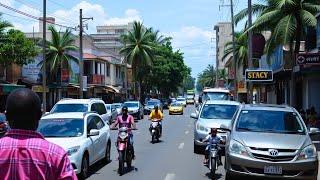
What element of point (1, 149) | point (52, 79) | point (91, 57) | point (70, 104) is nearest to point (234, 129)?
point (1, 149)

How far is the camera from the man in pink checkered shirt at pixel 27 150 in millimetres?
2840

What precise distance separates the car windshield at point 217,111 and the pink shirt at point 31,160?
526 inches

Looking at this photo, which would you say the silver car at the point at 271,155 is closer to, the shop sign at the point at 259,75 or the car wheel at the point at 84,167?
the car wheel at the point at 84,167

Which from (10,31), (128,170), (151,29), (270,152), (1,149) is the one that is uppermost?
(151,29)

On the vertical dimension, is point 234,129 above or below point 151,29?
below

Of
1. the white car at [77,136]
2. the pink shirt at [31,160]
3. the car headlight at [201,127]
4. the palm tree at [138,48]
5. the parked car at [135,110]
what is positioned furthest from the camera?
the palm tree at [138,48]

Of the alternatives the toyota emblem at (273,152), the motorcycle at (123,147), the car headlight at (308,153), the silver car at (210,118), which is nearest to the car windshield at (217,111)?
the silver car at (210,118)

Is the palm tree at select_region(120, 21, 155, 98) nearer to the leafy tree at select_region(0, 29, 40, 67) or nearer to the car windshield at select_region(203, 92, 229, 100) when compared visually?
the leafy tree at select_region(0, 29, 40, 67)

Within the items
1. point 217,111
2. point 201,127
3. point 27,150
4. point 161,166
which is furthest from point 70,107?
point 27,150

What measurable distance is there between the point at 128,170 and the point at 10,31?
21.5 metres

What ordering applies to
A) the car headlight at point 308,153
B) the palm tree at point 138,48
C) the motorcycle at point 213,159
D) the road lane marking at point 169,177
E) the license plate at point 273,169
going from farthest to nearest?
the palm tree at point 138,48
the road lane marking at point 169,177
the motorcycle at point 213,159
the car headlight at point 308,153
the license plate at point 273,169

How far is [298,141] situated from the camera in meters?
9.59

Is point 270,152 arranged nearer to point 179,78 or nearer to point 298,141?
point 298,141

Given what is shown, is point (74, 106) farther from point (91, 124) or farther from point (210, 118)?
point (91, 124)
